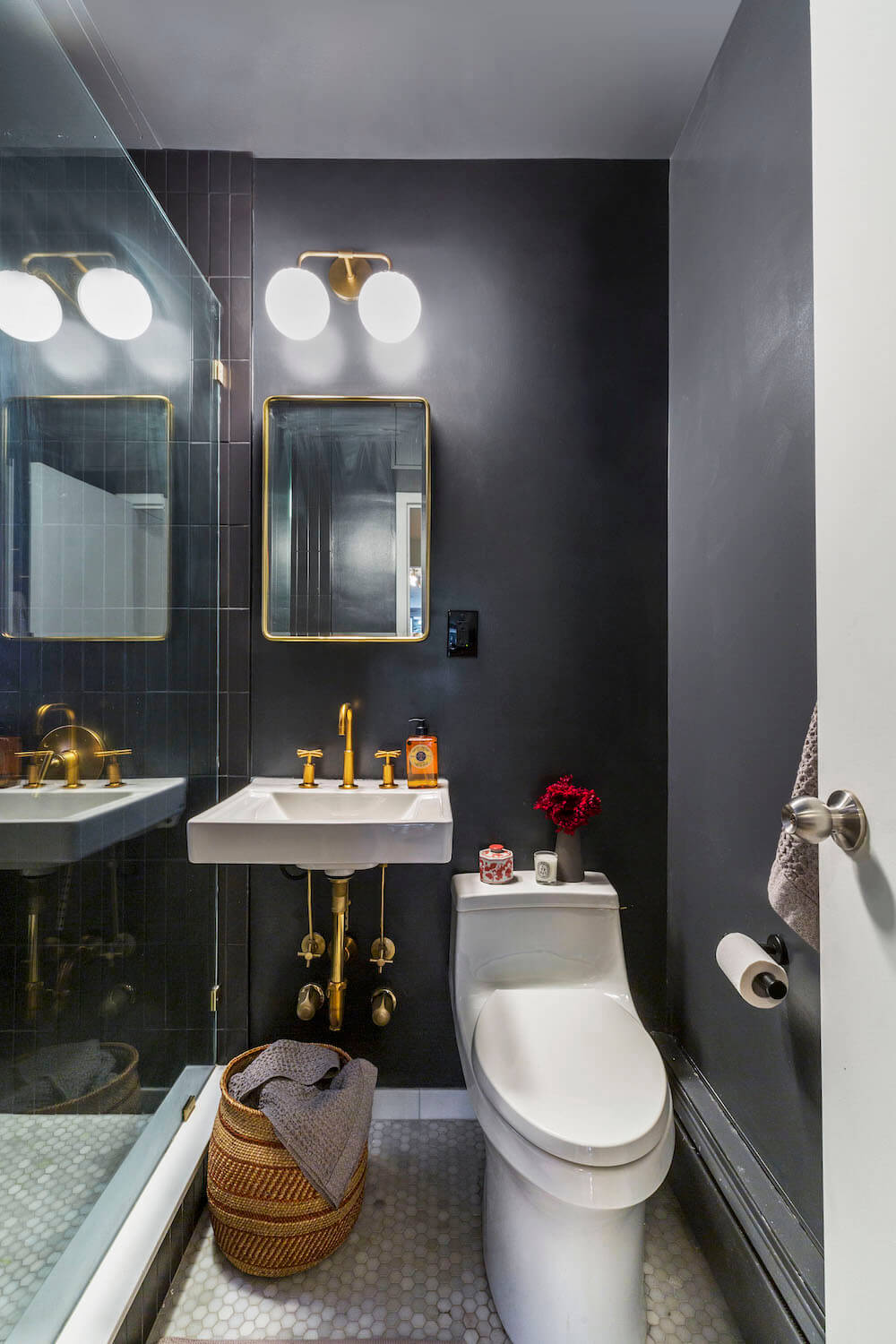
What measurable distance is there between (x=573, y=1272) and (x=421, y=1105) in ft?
2.16

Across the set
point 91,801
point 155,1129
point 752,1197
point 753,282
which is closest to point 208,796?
point 91,801

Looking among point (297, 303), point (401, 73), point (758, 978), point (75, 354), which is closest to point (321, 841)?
point (758, 978)

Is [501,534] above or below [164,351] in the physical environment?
below

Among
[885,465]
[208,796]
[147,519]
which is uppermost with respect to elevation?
[147,519]

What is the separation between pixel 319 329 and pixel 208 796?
115 cm

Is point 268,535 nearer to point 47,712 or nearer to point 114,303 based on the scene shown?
point 114,303

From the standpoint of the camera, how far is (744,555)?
1.26m

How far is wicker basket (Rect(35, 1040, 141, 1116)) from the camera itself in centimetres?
95

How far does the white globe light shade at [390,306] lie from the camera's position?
1524mm

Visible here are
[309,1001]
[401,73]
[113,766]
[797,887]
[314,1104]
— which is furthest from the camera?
[309,1001]

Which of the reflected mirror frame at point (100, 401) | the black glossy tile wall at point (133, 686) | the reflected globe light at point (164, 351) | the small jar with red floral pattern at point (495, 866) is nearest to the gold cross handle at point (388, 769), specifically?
the small jar with red floral pattern at point (495, 866)

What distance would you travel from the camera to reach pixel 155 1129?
1.25 m

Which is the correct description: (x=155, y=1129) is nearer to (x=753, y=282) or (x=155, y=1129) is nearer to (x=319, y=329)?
(x=319, y=329)

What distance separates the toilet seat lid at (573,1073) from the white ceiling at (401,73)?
1.91m
